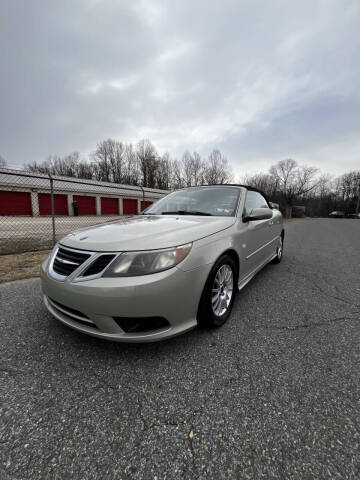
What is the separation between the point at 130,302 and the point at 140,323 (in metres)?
0.22

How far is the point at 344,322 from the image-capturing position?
2.37 m

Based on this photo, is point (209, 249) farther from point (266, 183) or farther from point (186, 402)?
point (266, 183)

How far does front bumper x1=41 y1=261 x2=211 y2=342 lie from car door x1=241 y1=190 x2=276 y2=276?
1116mm

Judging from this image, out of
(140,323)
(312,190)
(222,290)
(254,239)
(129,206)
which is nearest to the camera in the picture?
(140,323)

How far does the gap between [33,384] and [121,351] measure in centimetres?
63

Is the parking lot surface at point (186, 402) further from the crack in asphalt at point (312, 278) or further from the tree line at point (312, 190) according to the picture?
the tree line at point (312, 190)

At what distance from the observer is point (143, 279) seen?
158 cm

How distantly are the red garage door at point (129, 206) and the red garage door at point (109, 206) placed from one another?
3.65ft

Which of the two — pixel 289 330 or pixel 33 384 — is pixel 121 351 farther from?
pixel 289 330

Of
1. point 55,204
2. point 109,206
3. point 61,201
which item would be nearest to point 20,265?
point 55,204

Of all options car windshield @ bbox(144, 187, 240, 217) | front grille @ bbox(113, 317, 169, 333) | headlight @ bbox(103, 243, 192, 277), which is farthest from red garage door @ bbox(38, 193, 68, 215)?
front grille @ bbox(113, 317, 169, 333)

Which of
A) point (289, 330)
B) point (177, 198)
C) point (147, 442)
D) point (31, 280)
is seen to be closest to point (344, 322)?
point (289, 330)

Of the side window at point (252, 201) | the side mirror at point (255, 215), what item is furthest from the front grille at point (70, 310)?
the side window at point (252, 201)

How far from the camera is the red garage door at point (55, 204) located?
807 inches
